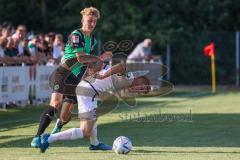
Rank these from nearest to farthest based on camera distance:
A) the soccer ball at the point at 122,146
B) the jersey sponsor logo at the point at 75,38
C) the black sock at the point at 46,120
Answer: the soccer ball at the point at 122,146, the jersey sponsor logo at the point at 75,38, the black sock at the point at 46,120

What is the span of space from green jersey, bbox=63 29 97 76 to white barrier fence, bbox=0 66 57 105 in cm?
826

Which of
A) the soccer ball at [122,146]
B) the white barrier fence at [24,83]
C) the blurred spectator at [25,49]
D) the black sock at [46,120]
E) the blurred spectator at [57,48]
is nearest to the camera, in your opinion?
the soccer ball at [122,146]

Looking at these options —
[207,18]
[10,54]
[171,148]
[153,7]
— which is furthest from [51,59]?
[207,18]

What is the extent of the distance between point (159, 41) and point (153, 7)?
217cm

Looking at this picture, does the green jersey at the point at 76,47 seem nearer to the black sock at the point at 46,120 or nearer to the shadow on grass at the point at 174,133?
the black sock at the point at 46,120

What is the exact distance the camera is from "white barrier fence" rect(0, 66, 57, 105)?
69.1 feet

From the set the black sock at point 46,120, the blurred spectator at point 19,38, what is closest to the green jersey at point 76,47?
the black sock at point 46,120

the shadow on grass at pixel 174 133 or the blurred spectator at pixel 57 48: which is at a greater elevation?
the blurred spectator at pixel 57 48

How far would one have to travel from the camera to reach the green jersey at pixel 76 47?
12328mm

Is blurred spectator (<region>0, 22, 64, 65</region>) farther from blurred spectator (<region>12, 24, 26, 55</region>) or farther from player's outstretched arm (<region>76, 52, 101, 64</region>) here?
player's outstretched arm (<region>76, 52, 101, 64</region>)

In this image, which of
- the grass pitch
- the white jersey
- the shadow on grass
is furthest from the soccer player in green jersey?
the shadow on grass

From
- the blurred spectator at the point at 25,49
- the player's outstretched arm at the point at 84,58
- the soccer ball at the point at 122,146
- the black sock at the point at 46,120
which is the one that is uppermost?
the blurred spectator at the point at 25,49

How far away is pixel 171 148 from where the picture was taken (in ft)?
41.8

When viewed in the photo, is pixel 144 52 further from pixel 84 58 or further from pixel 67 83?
pixel 84 58
